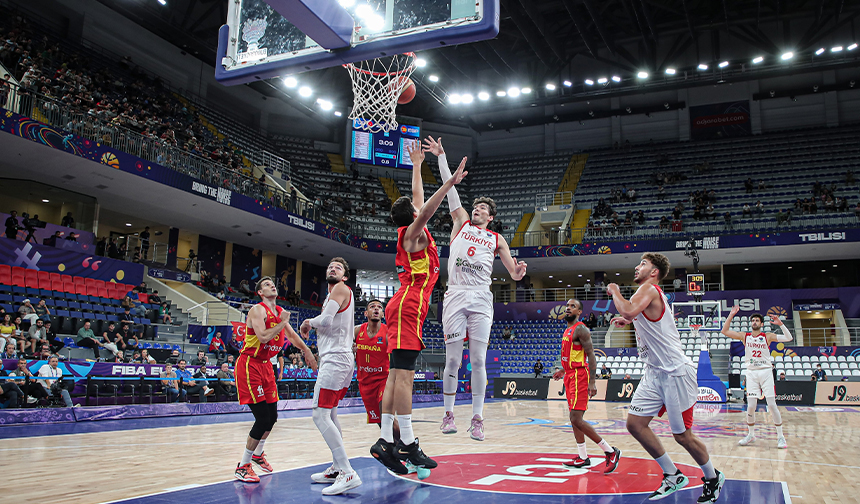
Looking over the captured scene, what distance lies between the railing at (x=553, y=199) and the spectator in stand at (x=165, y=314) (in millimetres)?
22638

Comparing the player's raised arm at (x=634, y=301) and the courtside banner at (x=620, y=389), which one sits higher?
the player's raised arm at (x=634, y=301)

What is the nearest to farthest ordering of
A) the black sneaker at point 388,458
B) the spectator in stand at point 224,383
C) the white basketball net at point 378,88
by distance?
the black sneaker at point 388,458 < the white basketball net at point 378,88 < the spectator in stand at point 224,383

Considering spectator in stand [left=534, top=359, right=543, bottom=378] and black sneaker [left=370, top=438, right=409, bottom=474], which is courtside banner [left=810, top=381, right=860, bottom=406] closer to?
spectator in stand [left=534, top=359, right=543, bottom=378]

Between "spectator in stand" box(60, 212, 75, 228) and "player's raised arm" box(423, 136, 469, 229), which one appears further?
"spectator in stand" box(60, 212, 75, 228)

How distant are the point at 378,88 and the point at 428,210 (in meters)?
6.26

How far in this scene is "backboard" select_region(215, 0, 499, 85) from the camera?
5895 mm

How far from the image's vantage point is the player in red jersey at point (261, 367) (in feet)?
19.5

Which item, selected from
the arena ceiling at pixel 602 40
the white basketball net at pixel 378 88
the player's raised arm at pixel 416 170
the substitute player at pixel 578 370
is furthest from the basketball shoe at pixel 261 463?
the arena ceiling at pixel 602 40

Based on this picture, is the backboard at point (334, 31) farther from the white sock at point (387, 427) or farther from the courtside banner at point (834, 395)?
the courtside banner at point (834, 395)

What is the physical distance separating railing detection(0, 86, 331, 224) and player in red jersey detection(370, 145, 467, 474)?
16.1m

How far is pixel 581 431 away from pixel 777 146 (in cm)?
3346

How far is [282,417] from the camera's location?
14734 mm

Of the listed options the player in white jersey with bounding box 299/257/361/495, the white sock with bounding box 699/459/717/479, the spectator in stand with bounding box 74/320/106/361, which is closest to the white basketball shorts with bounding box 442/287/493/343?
the player in white jersey with bounding box 299/257/361/495

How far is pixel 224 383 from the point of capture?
51.1 feet
